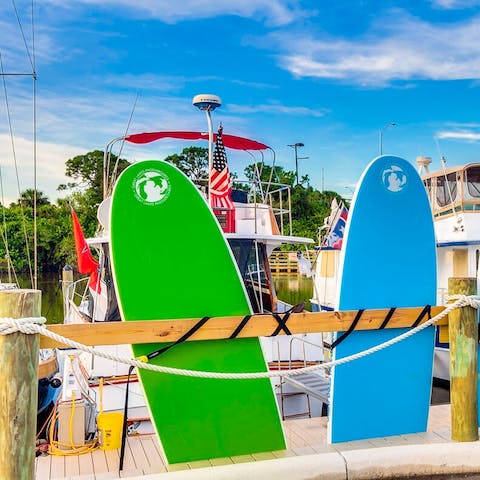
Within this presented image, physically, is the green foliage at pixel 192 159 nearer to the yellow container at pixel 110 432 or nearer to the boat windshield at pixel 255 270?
the boat windshield at pixel 255 270

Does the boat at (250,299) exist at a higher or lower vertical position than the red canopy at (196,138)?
lower

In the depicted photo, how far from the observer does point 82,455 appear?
13.1ft

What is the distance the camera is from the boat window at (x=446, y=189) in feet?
37.8

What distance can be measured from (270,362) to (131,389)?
5.39 ft

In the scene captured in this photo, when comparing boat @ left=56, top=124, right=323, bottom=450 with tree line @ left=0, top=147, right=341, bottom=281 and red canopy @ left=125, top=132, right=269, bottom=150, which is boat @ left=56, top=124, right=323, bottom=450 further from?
tree line @ left=0, top=147, right=341, bottom=281

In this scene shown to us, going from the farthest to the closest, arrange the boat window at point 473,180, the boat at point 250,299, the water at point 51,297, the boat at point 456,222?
the water at point 51,297 < the boat window at point 473,180 < the boat at point 456,222 < the boat at point 250,299

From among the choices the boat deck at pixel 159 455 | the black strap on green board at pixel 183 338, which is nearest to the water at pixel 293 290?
the boat deck at pixel 159 455

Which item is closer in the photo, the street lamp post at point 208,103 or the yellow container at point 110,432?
the yellow container at point 110,432

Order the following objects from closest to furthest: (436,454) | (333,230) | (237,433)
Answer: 1. (436,454)
2. (237,433)
3. (333,230)

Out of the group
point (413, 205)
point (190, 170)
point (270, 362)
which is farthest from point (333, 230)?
point (190, 170)

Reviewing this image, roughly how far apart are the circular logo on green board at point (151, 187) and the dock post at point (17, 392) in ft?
3.32

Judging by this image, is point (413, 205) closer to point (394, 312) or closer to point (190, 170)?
point (394, 312)

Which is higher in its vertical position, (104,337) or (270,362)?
(104,337)

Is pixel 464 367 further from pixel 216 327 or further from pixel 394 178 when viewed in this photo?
pixel 216 327
